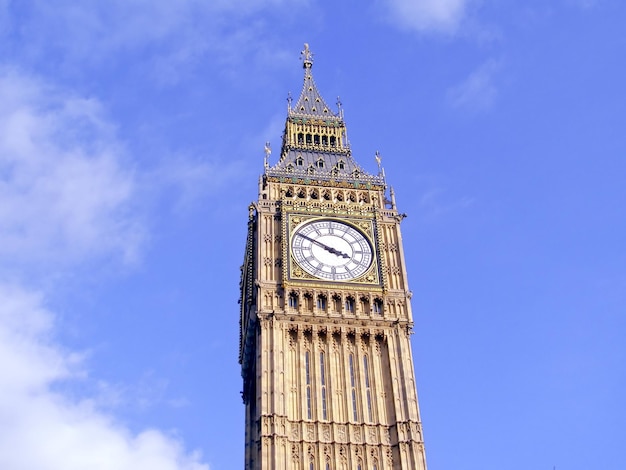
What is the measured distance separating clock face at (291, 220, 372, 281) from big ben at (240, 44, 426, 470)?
70mm

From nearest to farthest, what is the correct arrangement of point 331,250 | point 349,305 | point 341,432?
point 341,432, point 349,305, point 331,250

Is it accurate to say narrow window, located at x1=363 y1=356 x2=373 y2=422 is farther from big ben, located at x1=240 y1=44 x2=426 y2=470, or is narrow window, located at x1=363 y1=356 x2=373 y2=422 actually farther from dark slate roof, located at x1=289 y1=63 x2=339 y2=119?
dark slate roof, located at x1=289 y1=63 x2=339 y2=119

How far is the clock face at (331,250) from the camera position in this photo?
58.3 m

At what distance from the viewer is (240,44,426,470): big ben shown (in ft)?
167

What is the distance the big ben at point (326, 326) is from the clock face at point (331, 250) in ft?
0.23

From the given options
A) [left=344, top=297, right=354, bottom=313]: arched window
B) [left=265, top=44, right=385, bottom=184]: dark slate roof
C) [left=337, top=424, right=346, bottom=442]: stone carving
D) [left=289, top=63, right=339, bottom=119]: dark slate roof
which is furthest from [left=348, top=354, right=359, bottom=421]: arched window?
[left=289, top=63, right=339, bottom=119]: dark slate roof

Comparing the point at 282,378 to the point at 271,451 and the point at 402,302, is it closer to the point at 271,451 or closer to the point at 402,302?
the point at 271,451

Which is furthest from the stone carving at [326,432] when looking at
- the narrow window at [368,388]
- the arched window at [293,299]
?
the arched window at [293,299]

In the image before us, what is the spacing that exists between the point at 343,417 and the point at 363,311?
743 cm

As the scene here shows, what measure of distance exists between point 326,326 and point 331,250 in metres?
5.72

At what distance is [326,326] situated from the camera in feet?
183

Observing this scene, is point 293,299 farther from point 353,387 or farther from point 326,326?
point 353,387

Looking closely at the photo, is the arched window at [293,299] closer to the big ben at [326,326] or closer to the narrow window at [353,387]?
the big ben at [326,326]

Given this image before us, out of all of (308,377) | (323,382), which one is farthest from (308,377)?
(323,382)
